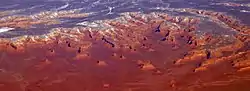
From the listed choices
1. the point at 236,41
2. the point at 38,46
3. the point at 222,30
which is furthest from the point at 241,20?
the point at 38,46

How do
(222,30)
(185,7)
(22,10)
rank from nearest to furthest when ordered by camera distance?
(222,30) < (185,7) < (22,10)

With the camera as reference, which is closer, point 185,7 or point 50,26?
point 50,26

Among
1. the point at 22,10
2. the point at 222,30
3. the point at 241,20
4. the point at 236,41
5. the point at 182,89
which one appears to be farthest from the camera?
the point at 22,10

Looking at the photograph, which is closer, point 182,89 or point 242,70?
point 182,89

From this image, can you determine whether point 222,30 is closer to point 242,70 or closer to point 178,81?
point 242,70

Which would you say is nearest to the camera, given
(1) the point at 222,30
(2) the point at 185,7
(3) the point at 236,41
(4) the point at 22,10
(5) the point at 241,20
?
(3) the point at 236,41

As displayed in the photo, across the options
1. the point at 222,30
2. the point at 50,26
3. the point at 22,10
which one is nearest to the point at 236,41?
the point at 222,30
